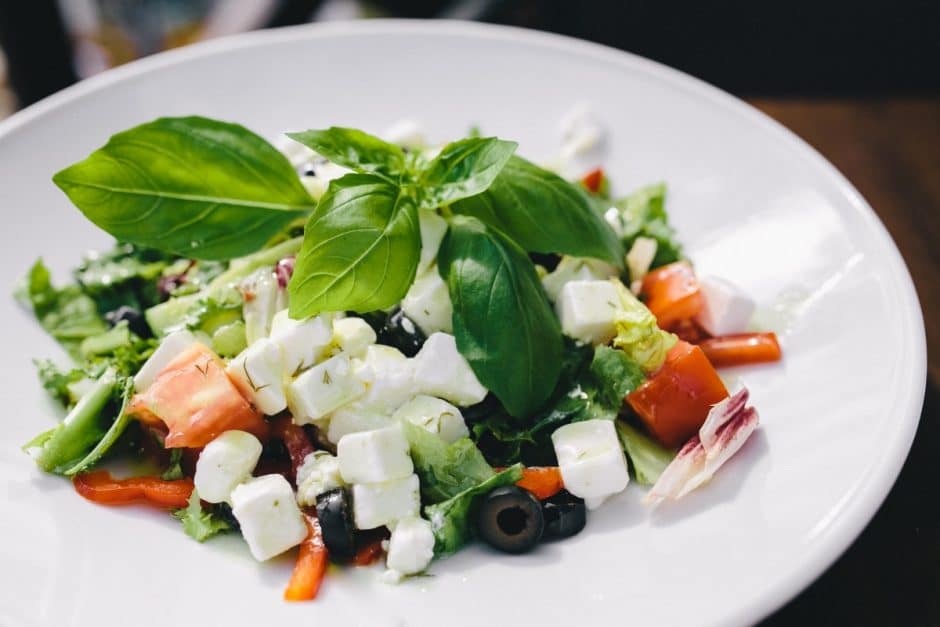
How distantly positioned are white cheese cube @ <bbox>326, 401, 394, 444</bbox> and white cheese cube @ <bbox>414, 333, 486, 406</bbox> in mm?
123

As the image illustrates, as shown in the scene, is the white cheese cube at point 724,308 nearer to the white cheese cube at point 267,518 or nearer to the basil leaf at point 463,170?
the basil leaf at point 463,170

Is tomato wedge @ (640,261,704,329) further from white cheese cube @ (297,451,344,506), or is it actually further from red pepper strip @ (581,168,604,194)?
white cheese cube @ (297,451,344,506)

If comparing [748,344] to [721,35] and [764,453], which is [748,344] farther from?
[721,35]

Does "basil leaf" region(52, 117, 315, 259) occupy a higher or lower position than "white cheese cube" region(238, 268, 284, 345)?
higher

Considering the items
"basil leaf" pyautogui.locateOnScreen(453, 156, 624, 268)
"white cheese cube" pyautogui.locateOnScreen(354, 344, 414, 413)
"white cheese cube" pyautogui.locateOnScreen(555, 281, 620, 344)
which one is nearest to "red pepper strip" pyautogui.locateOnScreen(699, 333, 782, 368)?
"white cheese cube" pyautogui.locateOnScreen(555, 281, 620, 344)

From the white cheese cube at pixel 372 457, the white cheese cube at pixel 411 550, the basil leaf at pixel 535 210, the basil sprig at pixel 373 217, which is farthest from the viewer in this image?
the basil leaf at pixel 535 210

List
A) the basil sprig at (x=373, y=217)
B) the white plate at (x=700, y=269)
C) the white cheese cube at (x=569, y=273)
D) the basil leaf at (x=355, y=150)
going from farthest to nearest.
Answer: the white cheese cube at (x=569, y=273) < the basil leaf at (x=355, y=150) < the basil sprig at (x=373, y=217) < the white plate at (x=700, y=269)

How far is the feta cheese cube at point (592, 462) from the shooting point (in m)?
2.18

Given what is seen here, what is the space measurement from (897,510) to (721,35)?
3.78 meters

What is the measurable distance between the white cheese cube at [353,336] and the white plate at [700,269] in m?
0.55

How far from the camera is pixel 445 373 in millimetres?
2332

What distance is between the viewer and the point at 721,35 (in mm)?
5418

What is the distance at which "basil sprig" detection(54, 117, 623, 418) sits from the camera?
226cm

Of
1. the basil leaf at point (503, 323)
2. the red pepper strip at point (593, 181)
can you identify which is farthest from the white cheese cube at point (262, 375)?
the red pepper strip at point (593, 181)
